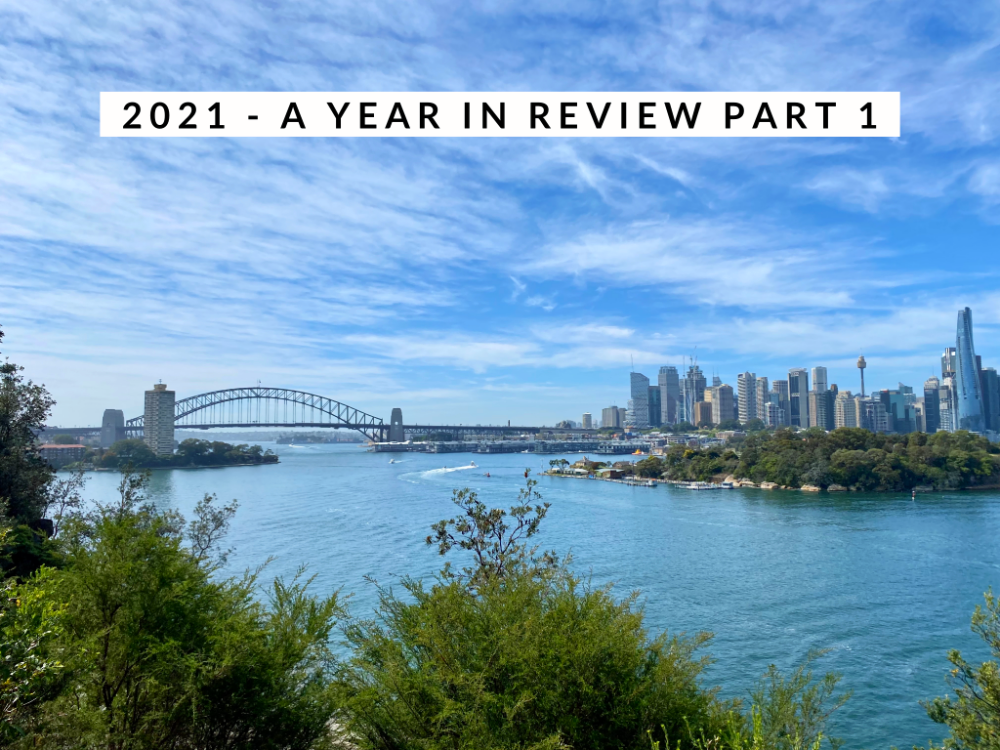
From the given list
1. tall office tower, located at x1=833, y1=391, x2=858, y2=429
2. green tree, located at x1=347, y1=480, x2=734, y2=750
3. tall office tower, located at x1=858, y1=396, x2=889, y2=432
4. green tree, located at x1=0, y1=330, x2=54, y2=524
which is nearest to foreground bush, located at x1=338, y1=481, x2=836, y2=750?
green tree, located at x1=347, y1=480, x2=734, y2=750

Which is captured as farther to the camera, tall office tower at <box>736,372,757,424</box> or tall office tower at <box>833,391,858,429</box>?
tall office tower at <box>736,372,757,424</box>

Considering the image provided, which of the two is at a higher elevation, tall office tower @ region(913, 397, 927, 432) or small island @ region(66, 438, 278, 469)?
tall office tower @ region(913, 397, 927, 432)

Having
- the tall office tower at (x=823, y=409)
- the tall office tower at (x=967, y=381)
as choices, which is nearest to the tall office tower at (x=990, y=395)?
the tall office tower at (x=967, y=381)

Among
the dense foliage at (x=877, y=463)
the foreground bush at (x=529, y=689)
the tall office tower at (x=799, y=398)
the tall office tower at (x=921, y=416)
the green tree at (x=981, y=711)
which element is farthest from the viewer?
the tall office tower at (x=799, y=398)

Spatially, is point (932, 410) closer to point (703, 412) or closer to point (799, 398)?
point (799, 398)

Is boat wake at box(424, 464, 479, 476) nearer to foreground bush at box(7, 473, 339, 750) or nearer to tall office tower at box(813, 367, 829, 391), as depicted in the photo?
foreground bush at box(7, 473, 339, 750)

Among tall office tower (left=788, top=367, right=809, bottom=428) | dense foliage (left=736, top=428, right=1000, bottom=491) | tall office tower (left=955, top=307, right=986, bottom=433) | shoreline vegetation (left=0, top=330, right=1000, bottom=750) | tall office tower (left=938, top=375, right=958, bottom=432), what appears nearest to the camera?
shoreline vegetation (left=0, top=330, right=1000, bottom=750)

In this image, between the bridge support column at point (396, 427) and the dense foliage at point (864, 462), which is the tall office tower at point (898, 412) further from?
the bridge support column at point (396, 427)
